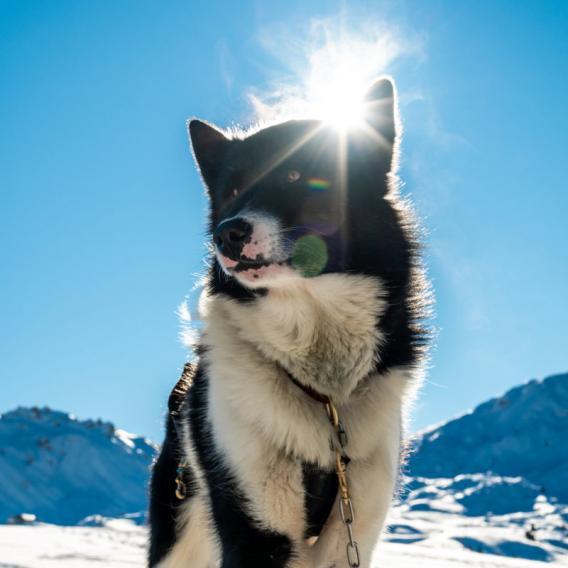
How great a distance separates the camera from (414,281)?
3.60m

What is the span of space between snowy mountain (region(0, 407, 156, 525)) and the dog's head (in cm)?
16108

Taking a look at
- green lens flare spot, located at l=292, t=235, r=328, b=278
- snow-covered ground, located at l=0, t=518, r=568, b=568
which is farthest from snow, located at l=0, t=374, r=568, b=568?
green lens flare spot, located at l=292, t=235, r=328, b=278

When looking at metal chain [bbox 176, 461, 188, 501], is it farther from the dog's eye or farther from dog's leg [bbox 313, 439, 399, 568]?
the dog's eye

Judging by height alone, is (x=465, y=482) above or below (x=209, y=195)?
above

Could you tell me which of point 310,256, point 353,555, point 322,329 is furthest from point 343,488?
point 310,256

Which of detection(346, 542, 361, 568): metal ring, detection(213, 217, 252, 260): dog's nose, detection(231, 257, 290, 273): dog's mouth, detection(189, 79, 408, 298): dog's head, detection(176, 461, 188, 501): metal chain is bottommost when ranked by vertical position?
detection(346, 542, 361, 568): metal ring

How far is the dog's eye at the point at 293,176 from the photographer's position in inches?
145

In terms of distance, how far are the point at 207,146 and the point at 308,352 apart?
6.03 feet

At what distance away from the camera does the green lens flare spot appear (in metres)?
3.42

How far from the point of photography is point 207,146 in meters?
4.43

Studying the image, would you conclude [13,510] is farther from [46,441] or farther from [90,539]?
[90,539]

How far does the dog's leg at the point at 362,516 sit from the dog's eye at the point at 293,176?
1.63 meters

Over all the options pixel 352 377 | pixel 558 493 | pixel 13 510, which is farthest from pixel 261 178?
pixel 558 493

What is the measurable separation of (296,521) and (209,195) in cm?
233
